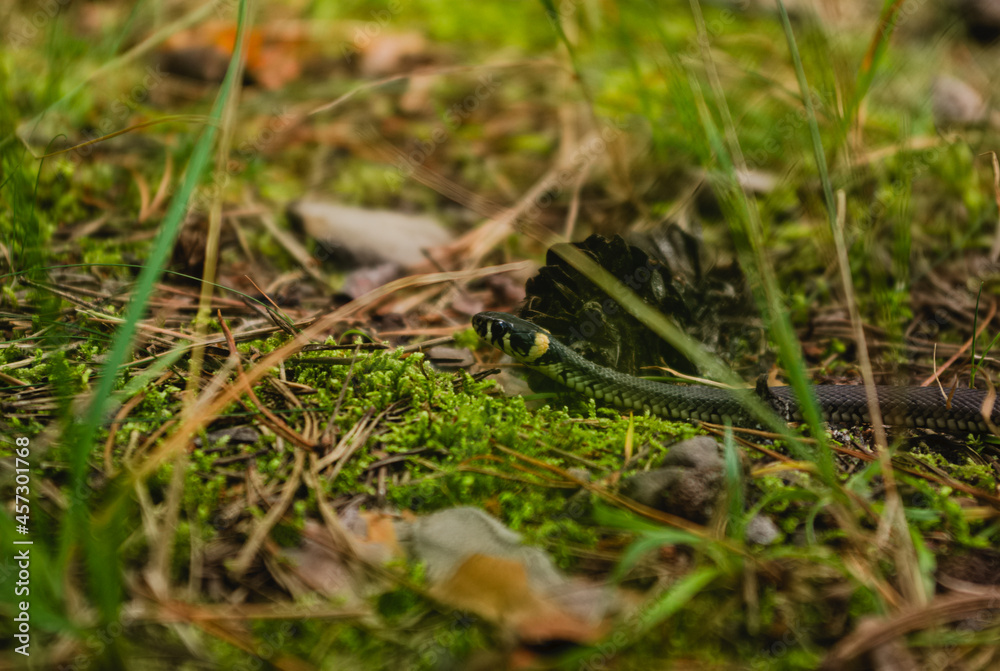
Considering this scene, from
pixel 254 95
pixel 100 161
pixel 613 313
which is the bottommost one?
pixel 613 313

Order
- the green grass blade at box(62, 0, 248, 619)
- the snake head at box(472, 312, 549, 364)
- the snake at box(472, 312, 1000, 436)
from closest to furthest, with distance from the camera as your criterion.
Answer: the green grass blade at box(62, 0, 248, 619)
the snake at box(472, 312, 1000, 436)
the snake head at box(472, 312, 549, 364)

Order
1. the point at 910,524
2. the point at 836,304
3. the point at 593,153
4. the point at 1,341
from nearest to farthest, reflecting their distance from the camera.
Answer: the point at 910,524, the point at 1,341, the point at 836,304, the point at 593,153

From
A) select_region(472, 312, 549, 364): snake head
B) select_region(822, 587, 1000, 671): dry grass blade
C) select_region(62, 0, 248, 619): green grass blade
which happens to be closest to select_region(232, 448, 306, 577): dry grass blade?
select_region(62, 0, 248, 619): green grass blade

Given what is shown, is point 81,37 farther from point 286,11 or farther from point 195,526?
point 195,526

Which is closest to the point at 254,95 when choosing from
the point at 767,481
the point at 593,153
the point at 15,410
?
the point at 593,153

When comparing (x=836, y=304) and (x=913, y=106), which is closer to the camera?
(x=836, y=304)

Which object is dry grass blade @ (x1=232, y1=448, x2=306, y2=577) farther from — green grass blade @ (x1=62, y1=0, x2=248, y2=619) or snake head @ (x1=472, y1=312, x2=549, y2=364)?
snake head @ (x1=472, y1=312, x2=549, y2=364)

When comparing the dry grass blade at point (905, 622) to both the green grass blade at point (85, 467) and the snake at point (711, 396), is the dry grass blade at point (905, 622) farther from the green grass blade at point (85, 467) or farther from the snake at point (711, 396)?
the green grass blade at point (85, 467)

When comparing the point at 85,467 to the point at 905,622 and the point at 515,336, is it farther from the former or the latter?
the point at 905,622

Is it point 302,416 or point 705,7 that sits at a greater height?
point 705,7
